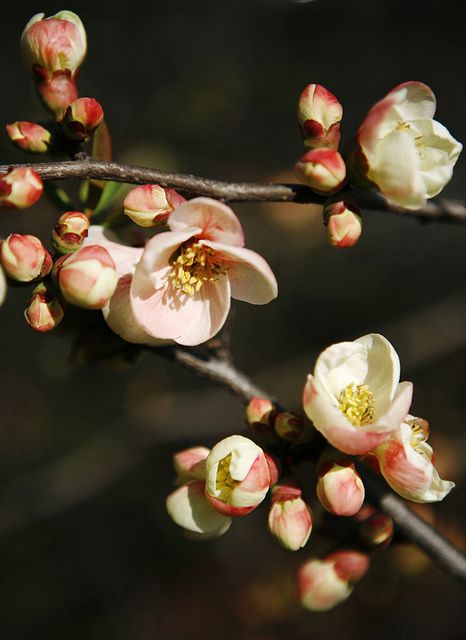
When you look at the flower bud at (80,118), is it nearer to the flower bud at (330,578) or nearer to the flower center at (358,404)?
the flower center at (358,404)

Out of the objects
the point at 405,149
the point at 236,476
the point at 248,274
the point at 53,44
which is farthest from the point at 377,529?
the point at 53,44

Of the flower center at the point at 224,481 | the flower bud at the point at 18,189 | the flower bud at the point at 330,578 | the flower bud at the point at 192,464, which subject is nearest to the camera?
the flower bud at the point at 18,189

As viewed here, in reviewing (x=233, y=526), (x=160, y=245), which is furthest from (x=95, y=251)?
(x=233, y=526)

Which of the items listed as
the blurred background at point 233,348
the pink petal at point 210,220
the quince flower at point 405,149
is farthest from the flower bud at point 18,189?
the blurred background at point 233,348

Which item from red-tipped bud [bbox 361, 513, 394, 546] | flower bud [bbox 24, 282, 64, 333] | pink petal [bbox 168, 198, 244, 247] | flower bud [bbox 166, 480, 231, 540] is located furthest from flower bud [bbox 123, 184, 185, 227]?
red-tipped bud [bbox 361, 513, 394, 546]

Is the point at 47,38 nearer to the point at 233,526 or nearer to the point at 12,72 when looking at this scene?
the point at 233,526

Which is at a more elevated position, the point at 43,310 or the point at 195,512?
the point at 43,310

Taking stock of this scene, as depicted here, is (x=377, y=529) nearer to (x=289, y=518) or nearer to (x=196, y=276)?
(x=289, y=518)
